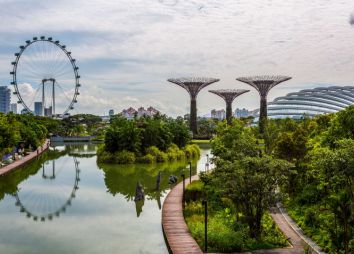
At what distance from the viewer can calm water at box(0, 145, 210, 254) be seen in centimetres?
1524

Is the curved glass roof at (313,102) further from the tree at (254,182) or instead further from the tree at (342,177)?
the tree at (342,177)

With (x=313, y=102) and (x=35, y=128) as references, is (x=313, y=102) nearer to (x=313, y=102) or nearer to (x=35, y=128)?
(x=313, y=102)

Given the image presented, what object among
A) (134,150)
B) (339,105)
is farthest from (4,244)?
(339,105)

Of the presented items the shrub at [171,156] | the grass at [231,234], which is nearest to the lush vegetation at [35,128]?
the shrub at [171,156]

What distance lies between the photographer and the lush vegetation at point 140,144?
124ft

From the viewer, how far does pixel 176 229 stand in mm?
15641

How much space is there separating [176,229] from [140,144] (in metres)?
23.9

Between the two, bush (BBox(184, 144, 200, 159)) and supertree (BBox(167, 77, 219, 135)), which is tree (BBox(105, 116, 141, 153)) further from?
supertree (BBox(167, 77, 219, 135))

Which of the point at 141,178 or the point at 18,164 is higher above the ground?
the point at 18,164

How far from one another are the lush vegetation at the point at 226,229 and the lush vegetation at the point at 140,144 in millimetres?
18731

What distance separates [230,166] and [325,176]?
3.72 meters

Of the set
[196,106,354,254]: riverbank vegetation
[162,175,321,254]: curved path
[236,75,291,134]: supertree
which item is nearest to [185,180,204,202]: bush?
[196,106,354,254]: riverbank vegetation

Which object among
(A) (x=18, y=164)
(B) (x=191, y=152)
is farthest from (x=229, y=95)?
(A) (x=18, y=164)

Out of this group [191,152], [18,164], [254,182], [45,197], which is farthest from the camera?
[191,152]
